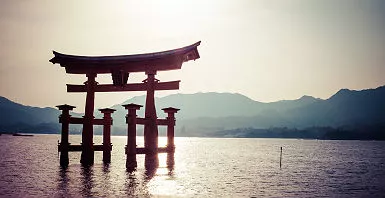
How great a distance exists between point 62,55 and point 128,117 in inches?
258

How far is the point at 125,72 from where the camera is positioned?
24297mm

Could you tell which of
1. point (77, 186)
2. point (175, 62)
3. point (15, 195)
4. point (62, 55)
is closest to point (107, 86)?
point (62, 55)

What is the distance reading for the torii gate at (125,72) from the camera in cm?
2286

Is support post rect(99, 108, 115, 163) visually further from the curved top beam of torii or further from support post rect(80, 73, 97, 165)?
the curved top beam of torii

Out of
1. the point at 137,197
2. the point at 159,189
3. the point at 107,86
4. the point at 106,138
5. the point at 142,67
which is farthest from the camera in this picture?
the point at 106,138

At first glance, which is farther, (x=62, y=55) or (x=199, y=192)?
(x=62, y=55)

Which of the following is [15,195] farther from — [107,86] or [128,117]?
[107,86]

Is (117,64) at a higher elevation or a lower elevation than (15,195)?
higher

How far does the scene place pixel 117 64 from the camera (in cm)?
2427

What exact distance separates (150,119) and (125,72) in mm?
3388

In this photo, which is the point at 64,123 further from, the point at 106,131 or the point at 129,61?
the point at 129,61

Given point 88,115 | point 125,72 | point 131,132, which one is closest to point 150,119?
point 131,132

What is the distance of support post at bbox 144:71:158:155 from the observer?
23.4 m

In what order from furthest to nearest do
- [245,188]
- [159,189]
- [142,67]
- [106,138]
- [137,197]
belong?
[106,138]
[142,67]
[245,188]
[159,189]
[137,197]
